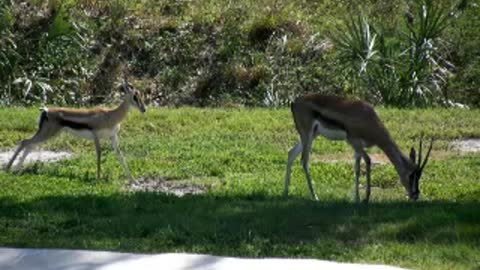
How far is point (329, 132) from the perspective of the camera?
38.8ft

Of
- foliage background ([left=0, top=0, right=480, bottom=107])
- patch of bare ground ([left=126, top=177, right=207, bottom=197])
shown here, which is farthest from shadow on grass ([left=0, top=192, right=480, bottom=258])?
foliage background ([left=0, top=0, right=480, bottom=107])

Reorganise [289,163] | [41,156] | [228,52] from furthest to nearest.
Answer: [228,52], [41,156], [289,163]

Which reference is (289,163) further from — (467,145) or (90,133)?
(467,145)

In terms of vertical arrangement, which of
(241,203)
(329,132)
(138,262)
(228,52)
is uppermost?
(329,132)

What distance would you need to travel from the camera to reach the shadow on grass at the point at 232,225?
862 centimetres

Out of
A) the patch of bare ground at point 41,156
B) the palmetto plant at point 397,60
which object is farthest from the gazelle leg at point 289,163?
the palmetto plant at point 397,60

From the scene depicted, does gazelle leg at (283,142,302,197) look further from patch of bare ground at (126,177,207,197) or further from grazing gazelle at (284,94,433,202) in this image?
patch of bare ground at (126,177,207,197)

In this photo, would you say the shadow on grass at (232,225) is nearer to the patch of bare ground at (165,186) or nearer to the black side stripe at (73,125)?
the patch of bare ground at (165,186)

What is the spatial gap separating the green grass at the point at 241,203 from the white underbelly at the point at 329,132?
1.99ft

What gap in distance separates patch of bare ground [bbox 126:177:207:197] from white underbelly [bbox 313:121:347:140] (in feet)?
4.48

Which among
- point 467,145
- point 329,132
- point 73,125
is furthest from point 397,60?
point 329,132

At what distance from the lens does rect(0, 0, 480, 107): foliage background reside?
19.1m

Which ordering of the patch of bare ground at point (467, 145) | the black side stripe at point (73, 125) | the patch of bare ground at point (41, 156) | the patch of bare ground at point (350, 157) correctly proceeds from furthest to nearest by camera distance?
the patch of bare ground at point (467, 145) < the patch of bare ground at point (350, 157) < the patch of bare ground at point (41, 156) < the black side stripe at point (73, 125)

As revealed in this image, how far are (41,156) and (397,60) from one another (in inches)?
268
